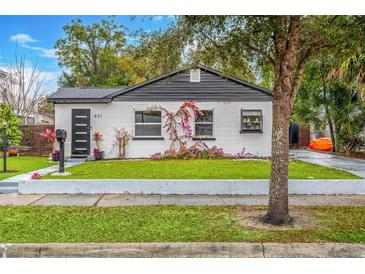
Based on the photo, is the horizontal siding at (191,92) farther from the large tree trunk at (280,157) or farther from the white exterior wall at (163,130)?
the large tree trunk at (280,157)

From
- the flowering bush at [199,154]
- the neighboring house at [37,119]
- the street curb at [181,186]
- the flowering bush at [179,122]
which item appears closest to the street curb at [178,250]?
the street curb at [181,186]

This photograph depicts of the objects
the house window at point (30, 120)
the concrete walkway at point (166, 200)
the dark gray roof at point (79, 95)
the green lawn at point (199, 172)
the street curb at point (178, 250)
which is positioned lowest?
the street curb at point (178, 250)

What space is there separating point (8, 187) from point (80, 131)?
642 cm

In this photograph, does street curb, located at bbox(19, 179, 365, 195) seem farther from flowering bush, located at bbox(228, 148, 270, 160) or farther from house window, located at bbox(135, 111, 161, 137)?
house window, located at bbox(135, 111, 161, 137)

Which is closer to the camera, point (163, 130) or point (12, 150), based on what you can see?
Answer: point (163, 130)

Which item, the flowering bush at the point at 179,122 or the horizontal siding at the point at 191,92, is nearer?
the flowering bush at the point at 179,122

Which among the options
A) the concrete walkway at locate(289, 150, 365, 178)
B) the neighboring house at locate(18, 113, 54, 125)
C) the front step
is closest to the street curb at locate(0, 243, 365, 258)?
the front step

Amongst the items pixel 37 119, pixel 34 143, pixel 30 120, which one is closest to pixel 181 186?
pixel 34 143

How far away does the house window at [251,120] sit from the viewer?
49.8ft

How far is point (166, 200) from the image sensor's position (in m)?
8.03

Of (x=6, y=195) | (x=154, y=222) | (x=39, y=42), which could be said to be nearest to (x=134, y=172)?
(x=6, y=195)

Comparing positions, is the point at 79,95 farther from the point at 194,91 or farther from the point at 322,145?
the point at 322,145

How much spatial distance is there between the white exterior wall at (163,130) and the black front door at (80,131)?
0.53 feet

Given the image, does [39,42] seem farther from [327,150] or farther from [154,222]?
[154,222]
